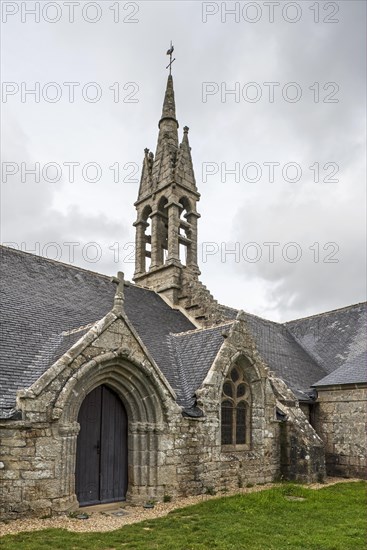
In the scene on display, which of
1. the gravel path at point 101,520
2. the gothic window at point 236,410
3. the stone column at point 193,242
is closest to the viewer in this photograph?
the gravel path at point 101,520

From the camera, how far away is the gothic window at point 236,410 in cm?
1234

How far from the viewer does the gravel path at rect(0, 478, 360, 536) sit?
25.4 ft

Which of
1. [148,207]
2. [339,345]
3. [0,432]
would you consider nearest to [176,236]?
[148,207]

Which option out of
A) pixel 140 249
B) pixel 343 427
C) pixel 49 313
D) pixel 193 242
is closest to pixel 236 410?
pixel 343 427

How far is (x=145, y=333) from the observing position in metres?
14.0

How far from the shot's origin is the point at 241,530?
305 inches

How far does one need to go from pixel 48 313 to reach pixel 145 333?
314cm

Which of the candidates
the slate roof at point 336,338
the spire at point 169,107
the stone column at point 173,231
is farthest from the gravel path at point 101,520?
the spire at point 169,107

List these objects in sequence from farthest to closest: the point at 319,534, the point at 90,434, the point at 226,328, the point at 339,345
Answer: the point at 339,345, the point at 226,328, the point at 90,434, the point at 319,534

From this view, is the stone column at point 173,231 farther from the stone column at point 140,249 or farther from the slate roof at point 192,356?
the slate roof at point 192,356

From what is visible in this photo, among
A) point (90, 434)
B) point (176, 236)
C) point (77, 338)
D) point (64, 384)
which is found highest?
point (176, 236)

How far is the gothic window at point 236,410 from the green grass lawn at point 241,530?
2024 millimetres

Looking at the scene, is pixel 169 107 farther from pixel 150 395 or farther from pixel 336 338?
pixel 150 395

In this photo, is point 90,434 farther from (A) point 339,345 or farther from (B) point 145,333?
(A) point 339,345
